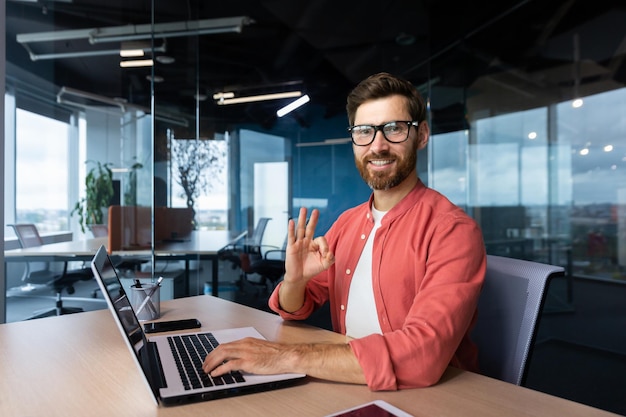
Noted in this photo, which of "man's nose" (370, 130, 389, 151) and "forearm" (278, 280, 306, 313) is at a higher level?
"man's nose" (370, 130, 389, 151)

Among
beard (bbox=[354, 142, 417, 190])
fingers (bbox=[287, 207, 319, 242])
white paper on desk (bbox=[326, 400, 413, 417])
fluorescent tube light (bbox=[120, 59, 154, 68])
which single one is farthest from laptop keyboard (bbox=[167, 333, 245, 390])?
fluorescent tube light (bbox=[120, 59, 154, 68])

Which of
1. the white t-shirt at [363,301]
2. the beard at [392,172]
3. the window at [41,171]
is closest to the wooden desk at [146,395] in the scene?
the white t-shirt at [363,301]

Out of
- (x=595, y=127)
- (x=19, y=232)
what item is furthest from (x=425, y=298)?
(x=19, y=232)

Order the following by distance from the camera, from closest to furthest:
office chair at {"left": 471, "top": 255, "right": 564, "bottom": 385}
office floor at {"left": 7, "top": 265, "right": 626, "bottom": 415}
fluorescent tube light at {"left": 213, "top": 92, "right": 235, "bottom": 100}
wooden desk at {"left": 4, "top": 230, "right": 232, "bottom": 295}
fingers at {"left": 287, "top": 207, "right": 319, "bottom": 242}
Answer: office chair at {"left": 471, "top": 255, "right": 564, "bottom": 385} → fingers at {"left": 287, "top": 207, "right": 319, "bottom": 242} → office floor at {"left": 7, "top": 265, "right": 626, "bottom": 415} → wooden desk at {"left": 4, "top": 230, "right": 232, "bottom": 295} → fluorescent tube light at {"left": 213, "top": 92, "right": 235, "bottom": 100}

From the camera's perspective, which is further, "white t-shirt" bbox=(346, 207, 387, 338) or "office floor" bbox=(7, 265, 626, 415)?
"office floor" bbox=(7, 265, 626, 415)

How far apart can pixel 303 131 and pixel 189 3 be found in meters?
1.63

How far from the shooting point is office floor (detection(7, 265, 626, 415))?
2809mm

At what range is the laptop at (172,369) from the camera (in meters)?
0.81

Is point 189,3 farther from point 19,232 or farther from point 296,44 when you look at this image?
point 19,232

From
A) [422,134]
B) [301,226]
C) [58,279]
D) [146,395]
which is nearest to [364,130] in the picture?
[422,134]

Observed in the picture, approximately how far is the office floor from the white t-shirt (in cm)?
148

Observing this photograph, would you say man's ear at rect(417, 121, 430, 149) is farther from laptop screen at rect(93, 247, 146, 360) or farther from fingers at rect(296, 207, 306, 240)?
laptop screen at rect(93, 247, 146, 360)

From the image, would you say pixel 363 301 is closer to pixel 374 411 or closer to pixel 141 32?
pixel 374 411

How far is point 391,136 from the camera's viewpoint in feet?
4.43
